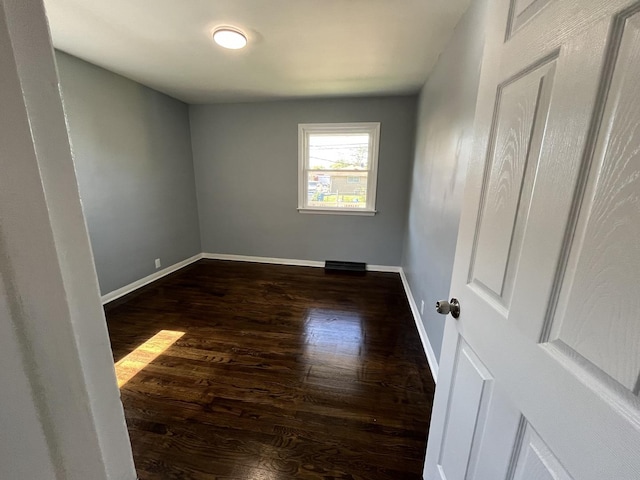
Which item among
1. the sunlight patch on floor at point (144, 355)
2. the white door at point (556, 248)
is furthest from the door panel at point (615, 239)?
the sunlight patch on floor at point (144, 355)

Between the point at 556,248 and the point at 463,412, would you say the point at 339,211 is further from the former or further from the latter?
the point at 556,248

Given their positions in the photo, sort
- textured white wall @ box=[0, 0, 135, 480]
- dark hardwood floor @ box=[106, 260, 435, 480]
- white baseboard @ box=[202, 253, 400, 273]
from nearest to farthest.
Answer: textured white wall @ box=[0, 0, 135, 480], dark hardwood floor @ box=[106, 260, 435, 480], white baseboard @ box=[202, 253, 400, 273]

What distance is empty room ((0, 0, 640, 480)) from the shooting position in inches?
15.4

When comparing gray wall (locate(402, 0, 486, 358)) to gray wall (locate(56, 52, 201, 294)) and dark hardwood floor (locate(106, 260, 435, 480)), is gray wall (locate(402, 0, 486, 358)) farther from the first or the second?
gray wall (locate(56, 52, 201, 294))

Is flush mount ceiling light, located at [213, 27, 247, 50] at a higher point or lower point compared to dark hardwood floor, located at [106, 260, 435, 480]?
higher

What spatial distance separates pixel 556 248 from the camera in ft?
1.66

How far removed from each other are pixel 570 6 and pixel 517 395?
82cm

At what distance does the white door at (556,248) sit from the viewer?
39 cm

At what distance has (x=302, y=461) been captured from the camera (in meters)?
1.26

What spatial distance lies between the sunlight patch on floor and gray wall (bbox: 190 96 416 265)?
82.5 inches

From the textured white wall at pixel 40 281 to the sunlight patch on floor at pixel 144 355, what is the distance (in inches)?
66.5

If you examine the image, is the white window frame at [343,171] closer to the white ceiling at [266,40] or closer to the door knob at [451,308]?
the white ceiling at [266,40]

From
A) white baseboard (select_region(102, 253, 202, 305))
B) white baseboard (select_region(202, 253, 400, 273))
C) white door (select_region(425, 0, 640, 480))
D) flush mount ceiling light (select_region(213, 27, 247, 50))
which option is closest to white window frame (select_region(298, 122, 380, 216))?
white baseboard (select_region(202, 253, 400, 273))

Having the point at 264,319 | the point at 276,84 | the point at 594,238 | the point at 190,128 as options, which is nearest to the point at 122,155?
the point at 190,128
